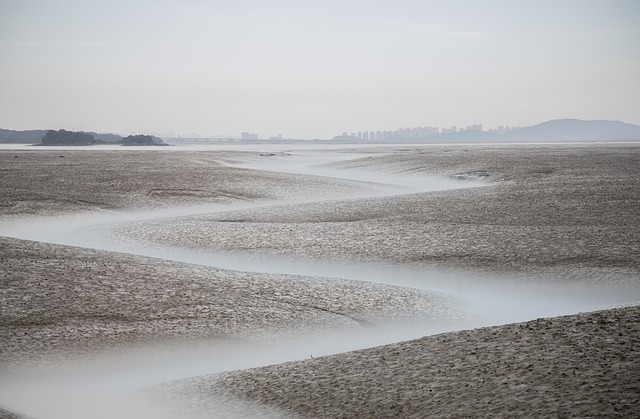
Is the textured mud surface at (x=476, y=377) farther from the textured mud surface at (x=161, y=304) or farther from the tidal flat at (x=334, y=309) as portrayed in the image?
the textured mud surface at (x=161, y=304)

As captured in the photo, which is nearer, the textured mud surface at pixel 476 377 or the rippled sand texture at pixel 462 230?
the textured mud surface at pixel 476 377

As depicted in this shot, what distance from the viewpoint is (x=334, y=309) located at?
1670 centimetres

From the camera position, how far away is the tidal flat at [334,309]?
10.1 m

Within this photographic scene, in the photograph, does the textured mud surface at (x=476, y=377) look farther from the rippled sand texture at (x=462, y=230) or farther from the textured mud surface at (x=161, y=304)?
the rippled sand texture at (x=462, y=230)

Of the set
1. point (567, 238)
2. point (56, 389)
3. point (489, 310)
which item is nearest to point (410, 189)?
point (567, 238)

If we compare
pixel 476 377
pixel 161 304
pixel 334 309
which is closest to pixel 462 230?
pixel 334 309

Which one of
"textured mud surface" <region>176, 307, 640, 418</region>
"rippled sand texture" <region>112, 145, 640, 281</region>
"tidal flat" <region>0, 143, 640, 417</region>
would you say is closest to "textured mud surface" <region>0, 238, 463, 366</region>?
"tidal flat" <region>0, 143, 640, 417</region>

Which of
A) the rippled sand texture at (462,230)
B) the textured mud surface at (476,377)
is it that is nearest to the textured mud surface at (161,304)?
the textured mud surface at (476,377)

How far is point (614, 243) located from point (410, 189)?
28714 mm

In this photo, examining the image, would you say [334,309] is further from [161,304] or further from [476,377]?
[476,377]

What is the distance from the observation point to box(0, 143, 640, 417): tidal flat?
10.1 m

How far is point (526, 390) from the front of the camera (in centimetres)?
922

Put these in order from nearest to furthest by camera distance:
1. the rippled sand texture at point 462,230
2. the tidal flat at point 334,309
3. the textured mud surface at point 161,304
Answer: the tidal flat at point 334,309, the textured mud surface at point 161,304, the rippled sand texture at point 462,230

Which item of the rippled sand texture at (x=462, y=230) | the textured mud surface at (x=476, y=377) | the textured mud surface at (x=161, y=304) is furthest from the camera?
the rippled sand texture at (x=462, y=230)
